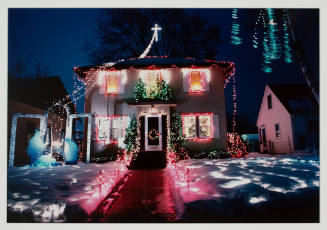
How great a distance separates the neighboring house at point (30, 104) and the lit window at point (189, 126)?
6083 mm

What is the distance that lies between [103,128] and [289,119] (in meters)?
12.8

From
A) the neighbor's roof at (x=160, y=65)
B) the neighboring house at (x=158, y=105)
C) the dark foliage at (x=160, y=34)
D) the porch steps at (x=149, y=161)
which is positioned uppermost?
the dark foliage at (x=160, y=34)

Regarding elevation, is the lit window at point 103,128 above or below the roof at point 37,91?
below

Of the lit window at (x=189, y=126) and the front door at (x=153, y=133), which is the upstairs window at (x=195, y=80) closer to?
the lit window at (x=189, y=126)

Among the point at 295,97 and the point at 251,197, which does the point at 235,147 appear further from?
the point at 295,97

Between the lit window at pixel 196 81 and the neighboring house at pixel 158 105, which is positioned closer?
the neighboring house at pixel 158 105

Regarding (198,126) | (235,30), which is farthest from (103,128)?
(235,30)

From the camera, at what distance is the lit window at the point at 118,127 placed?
11453 millimetres

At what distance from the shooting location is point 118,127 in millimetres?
11547

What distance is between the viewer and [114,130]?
11539 mm

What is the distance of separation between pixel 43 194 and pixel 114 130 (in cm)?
699

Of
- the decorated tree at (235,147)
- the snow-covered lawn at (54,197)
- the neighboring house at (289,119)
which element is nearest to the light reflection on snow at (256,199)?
the snow-covered lawn at (54,197)

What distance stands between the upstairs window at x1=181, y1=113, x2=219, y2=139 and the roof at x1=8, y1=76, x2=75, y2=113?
29.4ft

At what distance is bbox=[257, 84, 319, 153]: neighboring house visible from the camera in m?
14.9
